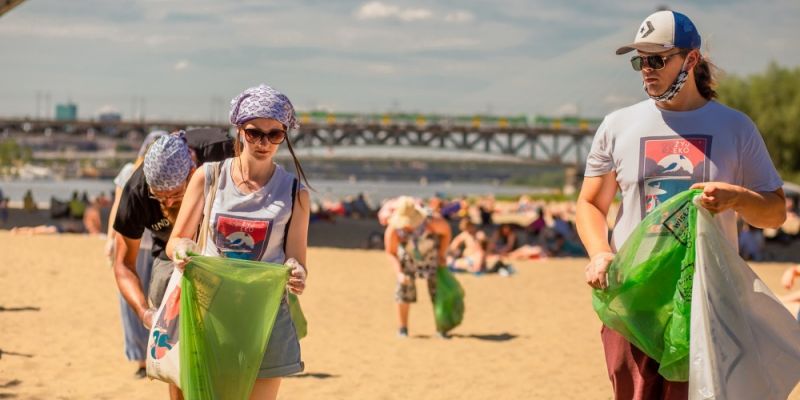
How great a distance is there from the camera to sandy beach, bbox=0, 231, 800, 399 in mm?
7824

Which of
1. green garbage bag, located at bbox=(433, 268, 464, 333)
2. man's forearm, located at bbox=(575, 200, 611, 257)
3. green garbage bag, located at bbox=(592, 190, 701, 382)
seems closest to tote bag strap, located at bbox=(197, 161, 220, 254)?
man's forearm, located at bbox=(575, 200, 611, 257)

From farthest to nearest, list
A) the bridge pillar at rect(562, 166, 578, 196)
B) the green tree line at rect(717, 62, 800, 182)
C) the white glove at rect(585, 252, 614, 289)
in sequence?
the bridge pillar at rect(562, 166, 578, 196) < the green tree line at rect(717, 62, 800, 182) < the white glove at rect(585, 252, 614, 289)

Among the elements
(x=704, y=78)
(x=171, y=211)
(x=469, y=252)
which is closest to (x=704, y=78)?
(x=704, y=78)

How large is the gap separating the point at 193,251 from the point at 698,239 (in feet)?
5.52

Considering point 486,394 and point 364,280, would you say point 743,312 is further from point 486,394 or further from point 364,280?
point 364,280

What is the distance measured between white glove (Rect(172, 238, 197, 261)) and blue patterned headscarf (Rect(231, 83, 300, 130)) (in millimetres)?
441

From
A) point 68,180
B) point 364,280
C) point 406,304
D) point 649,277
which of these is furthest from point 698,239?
point 68,180

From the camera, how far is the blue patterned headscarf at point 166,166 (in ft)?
14.0

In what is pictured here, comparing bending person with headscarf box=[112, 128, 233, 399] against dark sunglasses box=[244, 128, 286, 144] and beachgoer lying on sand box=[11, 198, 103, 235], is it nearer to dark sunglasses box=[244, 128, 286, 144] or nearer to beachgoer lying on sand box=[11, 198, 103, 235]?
dark sunglasses box=[244, 128, 286, 144]

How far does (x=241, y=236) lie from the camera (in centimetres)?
383

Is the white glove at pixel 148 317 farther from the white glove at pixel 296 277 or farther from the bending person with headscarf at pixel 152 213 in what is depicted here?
the white glove at pixel 296 277

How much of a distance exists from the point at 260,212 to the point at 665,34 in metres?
1.48

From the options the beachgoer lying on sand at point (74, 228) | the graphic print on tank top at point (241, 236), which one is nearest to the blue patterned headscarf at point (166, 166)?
the graphic print on tank top at point (241, 236)

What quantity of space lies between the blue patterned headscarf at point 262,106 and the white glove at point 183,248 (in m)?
0.44
